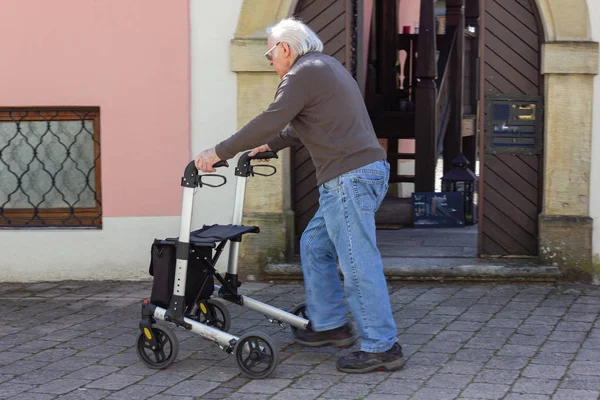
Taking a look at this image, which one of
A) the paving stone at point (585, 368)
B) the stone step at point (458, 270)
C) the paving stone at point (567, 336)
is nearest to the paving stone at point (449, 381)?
the paving stone at point (585, 368)

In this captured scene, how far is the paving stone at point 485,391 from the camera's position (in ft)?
14.9

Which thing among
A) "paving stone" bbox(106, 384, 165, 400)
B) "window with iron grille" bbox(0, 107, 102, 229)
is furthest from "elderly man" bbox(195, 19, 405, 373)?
"window with iron grille" bbox(0, 107, 102, 229)

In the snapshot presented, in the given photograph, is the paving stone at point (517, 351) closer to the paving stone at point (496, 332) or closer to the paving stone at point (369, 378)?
the paving stone at point (496, 332)

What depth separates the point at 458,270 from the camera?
23.7ft

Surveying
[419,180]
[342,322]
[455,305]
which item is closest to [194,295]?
[342,322]

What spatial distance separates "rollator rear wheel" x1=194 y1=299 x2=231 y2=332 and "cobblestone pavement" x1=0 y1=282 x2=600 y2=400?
5.3 inches

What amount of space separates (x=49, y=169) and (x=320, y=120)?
11.7 feet

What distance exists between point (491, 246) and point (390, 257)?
77 centimetres

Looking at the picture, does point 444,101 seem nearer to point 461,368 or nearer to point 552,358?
point 552,358

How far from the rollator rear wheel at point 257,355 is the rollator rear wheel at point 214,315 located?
26.6 inches

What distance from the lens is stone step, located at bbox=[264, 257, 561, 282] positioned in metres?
7.15

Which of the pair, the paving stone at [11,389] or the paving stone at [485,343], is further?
the paving stone at [485,343]

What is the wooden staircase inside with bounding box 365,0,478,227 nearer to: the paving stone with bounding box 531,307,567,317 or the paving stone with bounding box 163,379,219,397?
the paving stone with bounding box 531,307,567,317

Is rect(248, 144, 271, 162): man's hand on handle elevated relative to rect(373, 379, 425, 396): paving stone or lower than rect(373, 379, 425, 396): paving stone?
elevated
